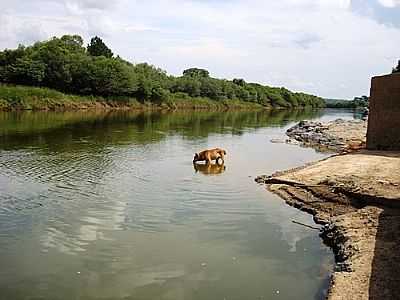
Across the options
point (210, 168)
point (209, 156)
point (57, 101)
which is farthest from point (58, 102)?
point (210, 168)

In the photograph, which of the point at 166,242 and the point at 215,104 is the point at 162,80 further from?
the point at 166,242

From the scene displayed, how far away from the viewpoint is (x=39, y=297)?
30.1 feet

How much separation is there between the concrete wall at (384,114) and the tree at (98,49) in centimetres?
8290

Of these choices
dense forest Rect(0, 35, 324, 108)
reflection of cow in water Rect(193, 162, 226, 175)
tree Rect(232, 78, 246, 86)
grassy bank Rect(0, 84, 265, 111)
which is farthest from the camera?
tree Rect(232, 78, 246, 86)

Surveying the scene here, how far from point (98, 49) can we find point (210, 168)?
85550 millimetres

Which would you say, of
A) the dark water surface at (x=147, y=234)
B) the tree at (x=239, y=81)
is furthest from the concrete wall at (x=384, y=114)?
the tree at (x=239, y=81)

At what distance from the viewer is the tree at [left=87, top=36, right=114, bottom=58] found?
103812 millimetres

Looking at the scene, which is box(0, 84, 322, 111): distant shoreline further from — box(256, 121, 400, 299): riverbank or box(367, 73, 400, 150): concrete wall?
box(256, 121, 400, 299): riverbank

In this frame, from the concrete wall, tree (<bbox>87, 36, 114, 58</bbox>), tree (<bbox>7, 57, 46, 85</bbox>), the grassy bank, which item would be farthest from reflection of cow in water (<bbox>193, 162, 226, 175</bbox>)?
tree (<bbox>87, 36, 114, 58</bbox>)

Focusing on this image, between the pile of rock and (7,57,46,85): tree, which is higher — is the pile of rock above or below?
below

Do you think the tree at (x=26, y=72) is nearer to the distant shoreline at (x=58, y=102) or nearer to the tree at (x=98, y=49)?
the distant shoreline at (x=58, y=102)

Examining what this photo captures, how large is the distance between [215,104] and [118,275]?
10651cm

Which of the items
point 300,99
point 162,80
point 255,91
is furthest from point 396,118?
point 300,99

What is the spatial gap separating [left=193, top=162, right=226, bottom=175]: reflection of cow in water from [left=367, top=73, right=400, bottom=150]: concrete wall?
805 cm
